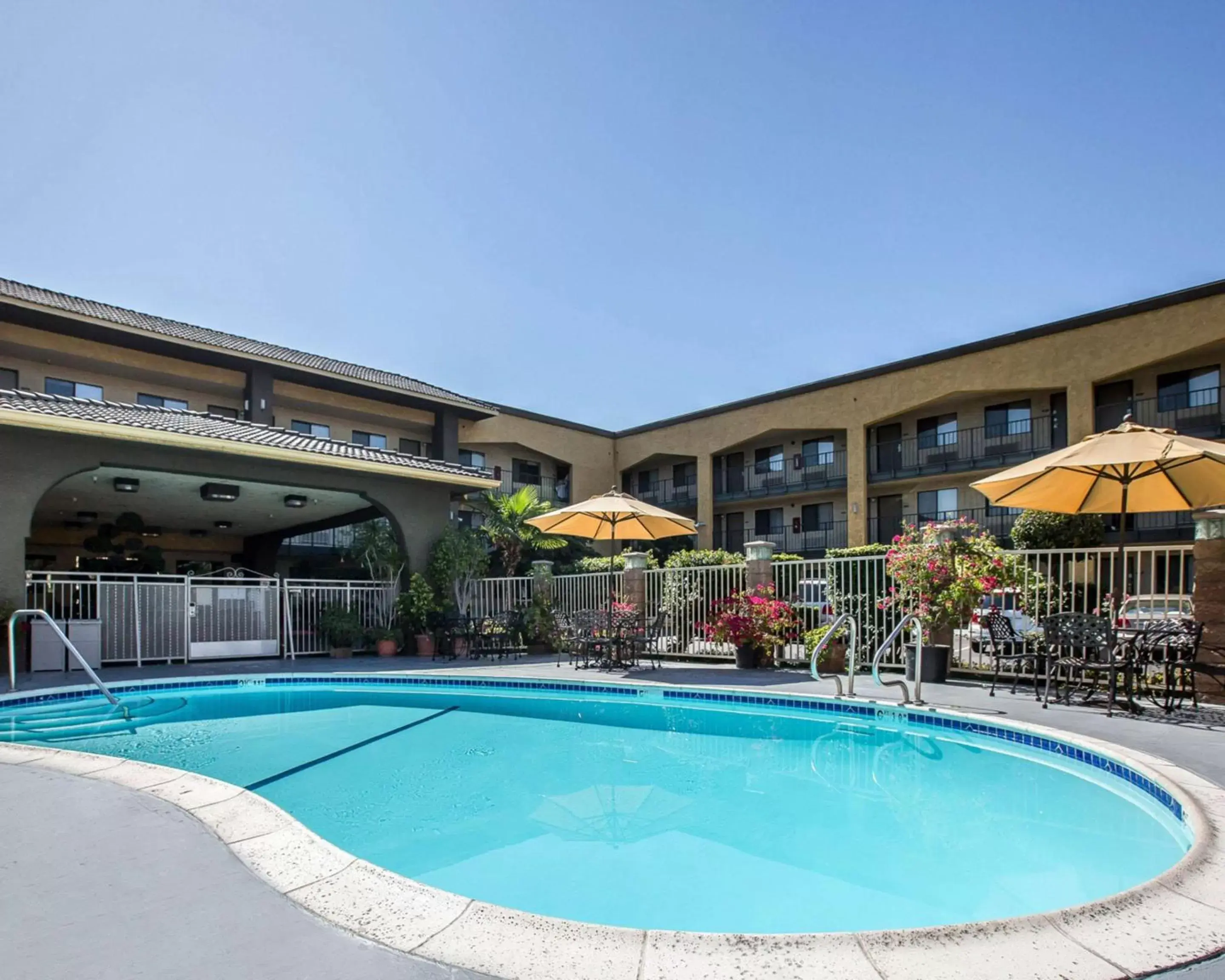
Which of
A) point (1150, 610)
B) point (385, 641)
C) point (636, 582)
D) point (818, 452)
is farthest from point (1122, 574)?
point (818, 452)

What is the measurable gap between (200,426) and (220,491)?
142 cm

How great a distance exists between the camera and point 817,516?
99.7 feet

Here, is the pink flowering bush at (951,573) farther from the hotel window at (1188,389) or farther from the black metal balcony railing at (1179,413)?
the hotel window at (1188,389)

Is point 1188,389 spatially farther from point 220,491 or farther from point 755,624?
point 220,491

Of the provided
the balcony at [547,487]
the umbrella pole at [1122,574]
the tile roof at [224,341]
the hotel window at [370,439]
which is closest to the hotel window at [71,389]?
the tile roof at [224,341]

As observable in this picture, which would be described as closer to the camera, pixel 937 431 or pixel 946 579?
pixel 946 579

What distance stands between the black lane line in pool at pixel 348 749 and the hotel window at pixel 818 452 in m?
23.1

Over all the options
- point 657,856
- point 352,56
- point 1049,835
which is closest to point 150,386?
point 352,56

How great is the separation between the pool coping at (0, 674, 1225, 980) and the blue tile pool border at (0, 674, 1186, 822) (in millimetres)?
1850

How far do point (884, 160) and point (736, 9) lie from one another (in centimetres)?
342

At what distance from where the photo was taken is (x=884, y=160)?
11531 millimetres

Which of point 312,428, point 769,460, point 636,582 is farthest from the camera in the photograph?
point 769,460

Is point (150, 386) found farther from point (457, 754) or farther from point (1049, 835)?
point (1049, 835)

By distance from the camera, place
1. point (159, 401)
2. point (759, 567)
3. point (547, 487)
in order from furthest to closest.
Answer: point (547, 487), point (159, 401), point (759, 567)
